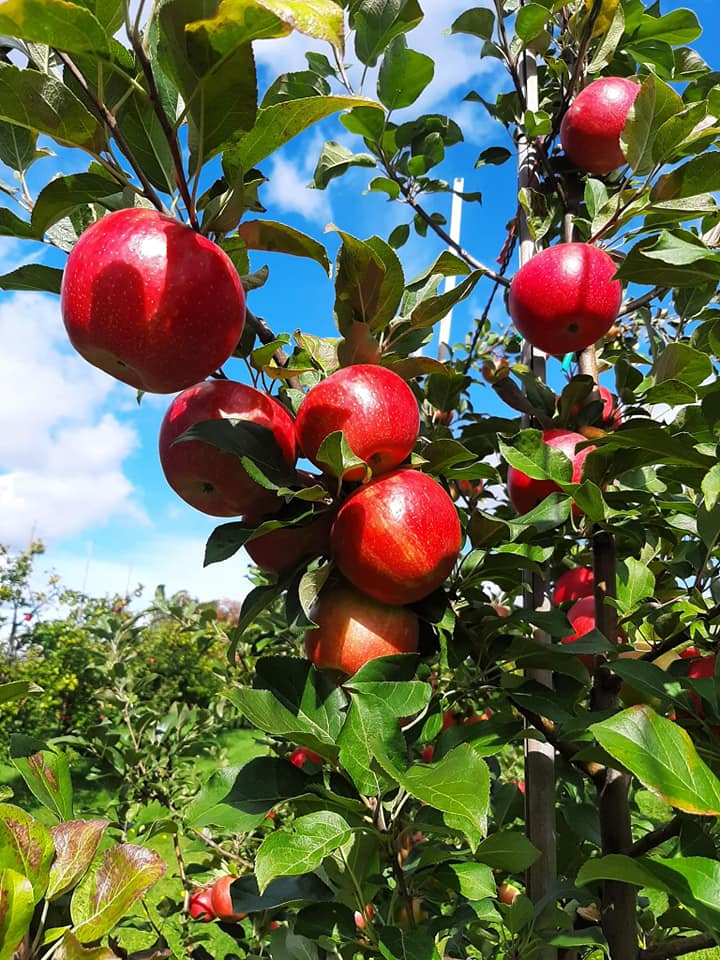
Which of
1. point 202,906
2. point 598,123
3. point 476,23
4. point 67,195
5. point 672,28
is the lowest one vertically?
point 202,906

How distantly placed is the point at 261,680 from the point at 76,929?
31 cm

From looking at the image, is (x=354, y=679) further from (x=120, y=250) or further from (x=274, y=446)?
(x=120, y=250)

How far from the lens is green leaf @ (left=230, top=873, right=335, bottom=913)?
90cm

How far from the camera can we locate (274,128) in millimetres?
779

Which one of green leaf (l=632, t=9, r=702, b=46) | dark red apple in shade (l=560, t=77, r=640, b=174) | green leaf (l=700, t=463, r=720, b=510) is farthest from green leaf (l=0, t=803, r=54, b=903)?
green leaf (l=632, t=9, r=702, b=46)

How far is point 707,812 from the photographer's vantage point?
628mm

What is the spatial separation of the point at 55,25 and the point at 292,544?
2.10 ft

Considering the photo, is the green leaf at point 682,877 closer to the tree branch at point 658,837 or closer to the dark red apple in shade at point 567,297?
the tree branch at point 658,837

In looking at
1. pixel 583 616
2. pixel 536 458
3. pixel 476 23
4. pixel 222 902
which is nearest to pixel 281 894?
pixel 536 458

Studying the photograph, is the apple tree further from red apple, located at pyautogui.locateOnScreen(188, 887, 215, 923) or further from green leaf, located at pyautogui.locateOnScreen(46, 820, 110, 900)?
red apple, located at pyautogui.locateOnScreen(188, 887, 215, 923)

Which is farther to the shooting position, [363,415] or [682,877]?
[363,415]

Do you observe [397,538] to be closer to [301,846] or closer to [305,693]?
[305,693]

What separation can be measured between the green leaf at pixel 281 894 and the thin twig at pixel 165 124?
2.70 ft

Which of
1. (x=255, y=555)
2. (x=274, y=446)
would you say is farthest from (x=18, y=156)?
(x=255, y=555)
